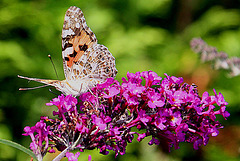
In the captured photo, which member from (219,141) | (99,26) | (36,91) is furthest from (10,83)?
(219,141)

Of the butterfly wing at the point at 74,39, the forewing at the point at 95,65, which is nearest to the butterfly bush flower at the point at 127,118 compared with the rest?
the forewing at the point at 95,65

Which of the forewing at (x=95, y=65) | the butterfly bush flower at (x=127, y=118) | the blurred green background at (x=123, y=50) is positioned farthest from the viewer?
the blurred green background at (x=123, y=50)

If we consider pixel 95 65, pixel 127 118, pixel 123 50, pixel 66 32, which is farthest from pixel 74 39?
pixel 123 50

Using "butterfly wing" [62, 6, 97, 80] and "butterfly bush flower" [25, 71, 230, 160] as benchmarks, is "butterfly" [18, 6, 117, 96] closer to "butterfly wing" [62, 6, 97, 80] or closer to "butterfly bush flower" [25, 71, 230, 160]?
"butterfly wing" [62, 6, 97, 80]

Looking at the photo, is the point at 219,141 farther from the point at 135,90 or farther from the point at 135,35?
the point at 135,90

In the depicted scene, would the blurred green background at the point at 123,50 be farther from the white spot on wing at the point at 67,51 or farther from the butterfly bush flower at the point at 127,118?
the butterfly bush flower at the point at 127,118

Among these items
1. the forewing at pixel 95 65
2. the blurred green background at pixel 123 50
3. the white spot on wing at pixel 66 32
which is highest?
the blurred green background at pixel 123 50

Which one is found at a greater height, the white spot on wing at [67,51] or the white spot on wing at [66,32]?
the white spot on wing at [66,32]
